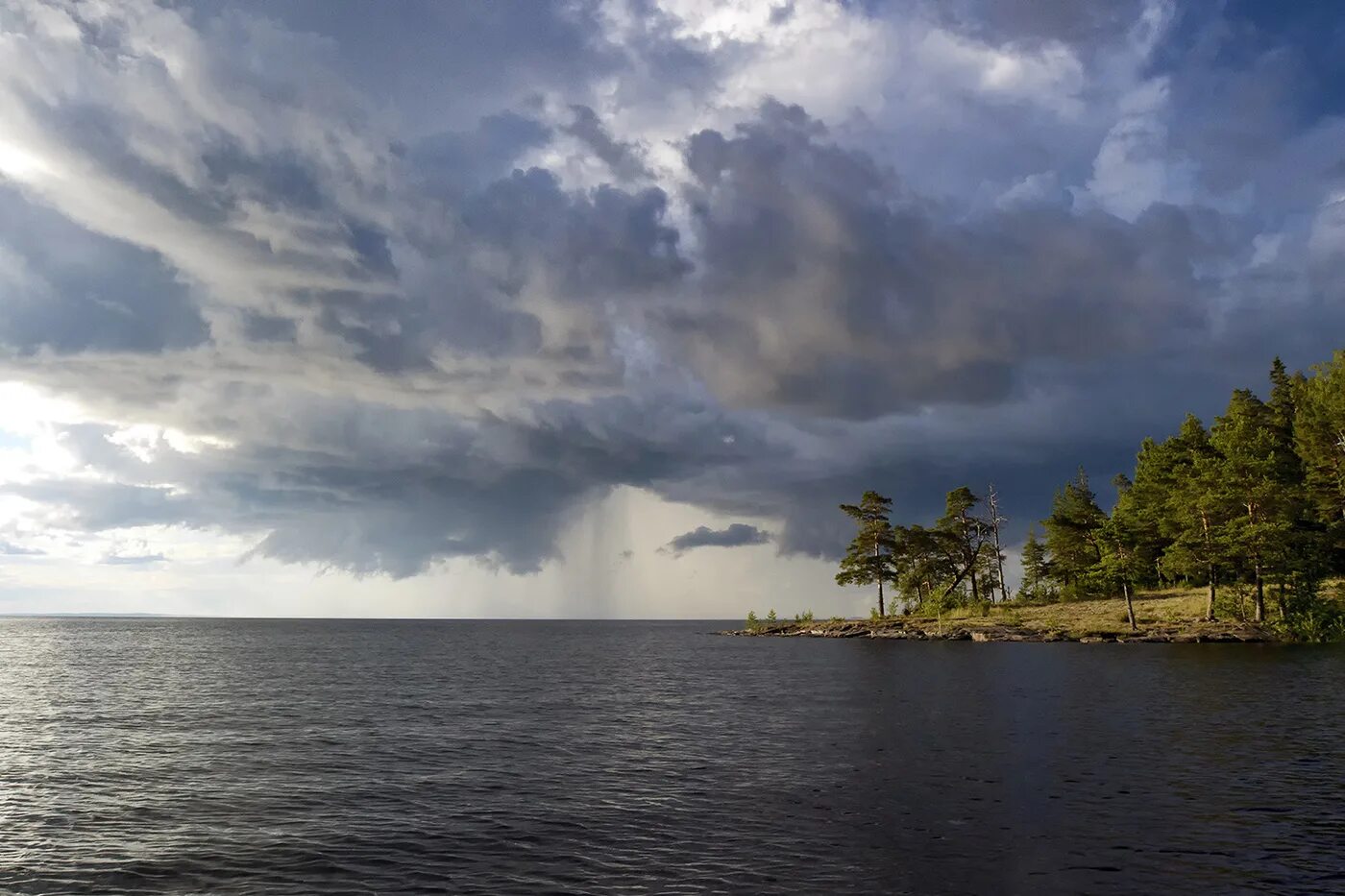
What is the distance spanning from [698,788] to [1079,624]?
347 ft

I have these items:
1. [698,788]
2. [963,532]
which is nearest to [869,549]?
[963,532]

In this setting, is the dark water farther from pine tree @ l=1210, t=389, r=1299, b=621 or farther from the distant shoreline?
the distant shoreline

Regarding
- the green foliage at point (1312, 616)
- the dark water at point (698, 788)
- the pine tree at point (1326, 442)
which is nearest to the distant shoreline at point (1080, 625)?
the green foliage at point (1312, 616)

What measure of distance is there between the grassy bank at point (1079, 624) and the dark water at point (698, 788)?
37.9m

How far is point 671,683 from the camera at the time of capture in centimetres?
7738

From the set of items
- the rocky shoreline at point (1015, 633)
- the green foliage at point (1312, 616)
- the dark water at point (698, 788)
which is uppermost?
the green foliage at point (1312, 616)

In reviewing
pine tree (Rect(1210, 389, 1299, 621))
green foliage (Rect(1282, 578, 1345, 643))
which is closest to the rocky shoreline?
green foliage (Rect(1282, 578, 1345, 643))

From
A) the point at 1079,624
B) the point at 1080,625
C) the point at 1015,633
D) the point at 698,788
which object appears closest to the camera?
the point at 698,788

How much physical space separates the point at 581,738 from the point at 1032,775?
75.1ft

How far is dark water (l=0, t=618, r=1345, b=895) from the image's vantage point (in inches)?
917

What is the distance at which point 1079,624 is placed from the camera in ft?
398

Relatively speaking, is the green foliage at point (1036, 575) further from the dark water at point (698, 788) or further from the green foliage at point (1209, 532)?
the dark water at point (698, 788)

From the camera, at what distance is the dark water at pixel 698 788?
2328 centimetres

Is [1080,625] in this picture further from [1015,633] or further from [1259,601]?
[1259,601]
